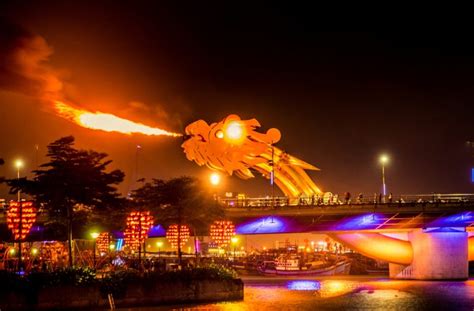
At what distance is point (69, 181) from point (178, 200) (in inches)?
520

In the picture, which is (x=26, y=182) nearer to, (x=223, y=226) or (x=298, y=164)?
(x=223, y=226)

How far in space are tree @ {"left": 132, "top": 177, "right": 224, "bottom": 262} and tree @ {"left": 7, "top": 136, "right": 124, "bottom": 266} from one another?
9.81 metres

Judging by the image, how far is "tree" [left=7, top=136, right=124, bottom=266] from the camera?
49.6m

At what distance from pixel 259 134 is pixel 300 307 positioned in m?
40.8

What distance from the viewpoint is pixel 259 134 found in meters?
86.4

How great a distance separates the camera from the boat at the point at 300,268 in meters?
107

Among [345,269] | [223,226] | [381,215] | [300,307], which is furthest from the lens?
[345,269]

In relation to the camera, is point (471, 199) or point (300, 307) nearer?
point (300, 307)

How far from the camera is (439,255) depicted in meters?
85.4

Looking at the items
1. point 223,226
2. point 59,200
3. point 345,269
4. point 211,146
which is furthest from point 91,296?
point 345,269

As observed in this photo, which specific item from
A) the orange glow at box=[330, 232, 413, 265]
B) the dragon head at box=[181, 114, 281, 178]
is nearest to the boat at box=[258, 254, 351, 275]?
the orange glow at box=[330, 232, 413, 265]

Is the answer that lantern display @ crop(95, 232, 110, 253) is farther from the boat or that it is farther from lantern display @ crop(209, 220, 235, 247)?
the boat

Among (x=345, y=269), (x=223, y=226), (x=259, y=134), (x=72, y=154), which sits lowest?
(x=345, y=269)

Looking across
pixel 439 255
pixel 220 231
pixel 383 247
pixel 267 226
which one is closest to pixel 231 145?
pixel 267 226
